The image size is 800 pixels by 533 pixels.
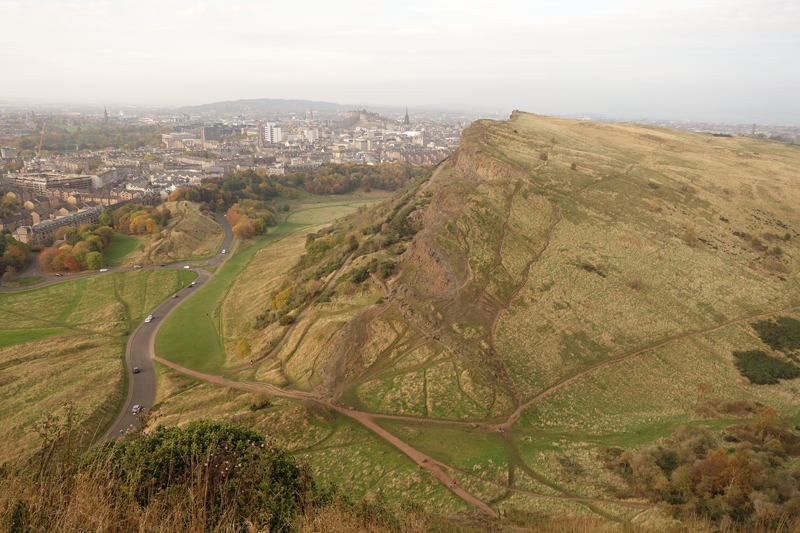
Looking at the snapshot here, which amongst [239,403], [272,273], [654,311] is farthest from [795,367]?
[272,273]

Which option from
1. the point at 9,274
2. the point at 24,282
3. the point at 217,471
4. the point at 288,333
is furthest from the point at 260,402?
the point at 9,274

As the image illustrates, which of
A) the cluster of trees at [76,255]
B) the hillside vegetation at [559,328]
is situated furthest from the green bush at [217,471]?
the cluster of trees at [76,255]

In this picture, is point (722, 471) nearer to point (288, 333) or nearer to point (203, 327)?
point (288, 333)

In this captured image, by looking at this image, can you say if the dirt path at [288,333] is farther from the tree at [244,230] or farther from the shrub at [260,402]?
the tree at [244,230]

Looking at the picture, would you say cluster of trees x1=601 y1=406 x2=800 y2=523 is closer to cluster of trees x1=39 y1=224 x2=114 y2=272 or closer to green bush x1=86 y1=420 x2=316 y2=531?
green bush x1=86 y1=420 x2=316 y2=531

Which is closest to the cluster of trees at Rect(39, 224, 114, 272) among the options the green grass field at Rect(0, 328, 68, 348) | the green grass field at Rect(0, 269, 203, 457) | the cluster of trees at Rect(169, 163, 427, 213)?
the green grass field at Rect(0, 269, 203, 457)

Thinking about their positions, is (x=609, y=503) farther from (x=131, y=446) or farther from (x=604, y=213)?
(x=604, y=213)
